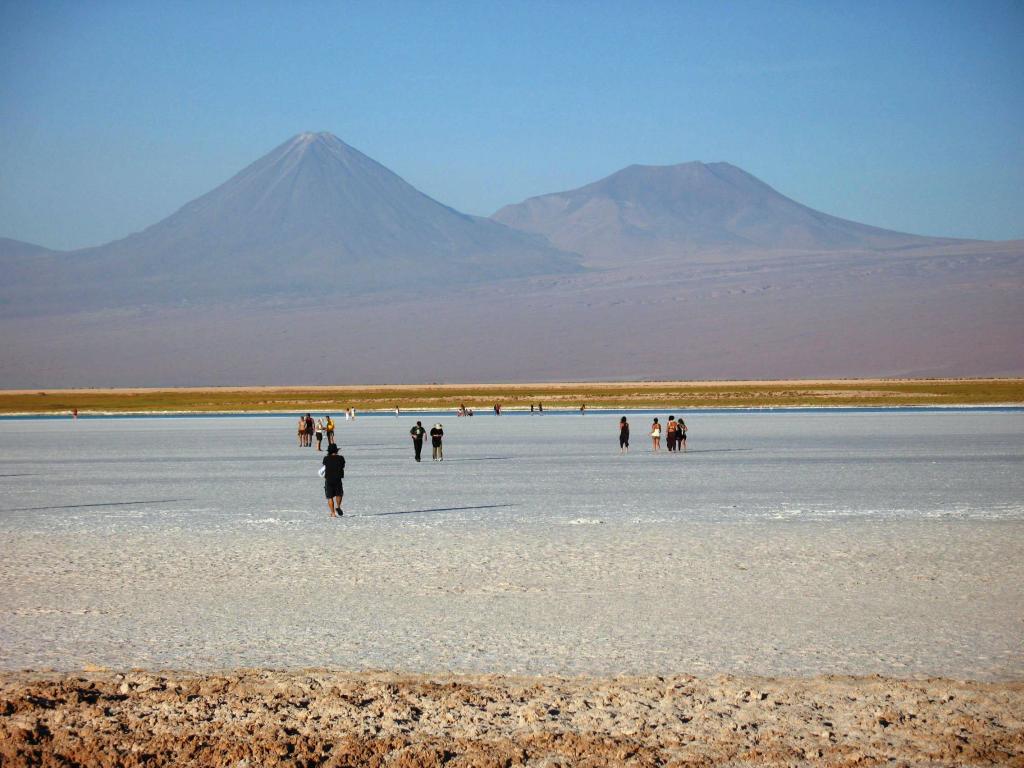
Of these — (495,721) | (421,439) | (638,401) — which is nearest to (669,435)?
(421,439)

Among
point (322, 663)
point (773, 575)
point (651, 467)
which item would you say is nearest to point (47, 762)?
point (322, 663)

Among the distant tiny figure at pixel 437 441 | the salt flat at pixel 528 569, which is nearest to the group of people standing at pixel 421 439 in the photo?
the distant tiny figure at pixel 437 441

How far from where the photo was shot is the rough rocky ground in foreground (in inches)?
275

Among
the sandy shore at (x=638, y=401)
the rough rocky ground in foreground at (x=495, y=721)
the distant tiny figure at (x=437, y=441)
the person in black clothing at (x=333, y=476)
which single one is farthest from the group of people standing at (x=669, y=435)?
the sandy shore at (x=638, y=401)

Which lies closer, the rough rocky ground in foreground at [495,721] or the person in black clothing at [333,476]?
the rough rocky ground in foreground at [495,721]

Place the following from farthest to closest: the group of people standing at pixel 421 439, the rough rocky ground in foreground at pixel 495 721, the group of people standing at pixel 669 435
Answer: the group of people standing at pixel 669 435, the group of people standing at pixel 421 439, the rough rocky ground in foreground at pixel 495 721

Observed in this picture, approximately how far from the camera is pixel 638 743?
281 inches

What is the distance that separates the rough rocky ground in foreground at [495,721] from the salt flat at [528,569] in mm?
516

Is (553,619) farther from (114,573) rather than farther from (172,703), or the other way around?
(114,573)

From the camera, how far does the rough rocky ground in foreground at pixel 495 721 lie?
22.9 feet

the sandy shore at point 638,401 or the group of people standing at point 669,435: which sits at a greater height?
the group of people standing at point 669,435

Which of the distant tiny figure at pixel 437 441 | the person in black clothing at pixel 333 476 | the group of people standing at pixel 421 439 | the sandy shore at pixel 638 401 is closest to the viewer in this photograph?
the person in black clothing at pixel 333 476

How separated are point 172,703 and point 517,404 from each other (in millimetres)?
78061

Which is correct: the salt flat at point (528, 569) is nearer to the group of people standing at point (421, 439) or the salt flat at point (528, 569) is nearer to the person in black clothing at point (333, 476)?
the person in black clothing at point (333, 476)
